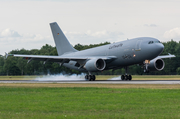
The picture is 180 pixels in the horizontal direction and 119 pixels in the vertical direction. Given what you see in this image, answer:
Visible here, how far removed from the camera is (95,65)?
40.1m

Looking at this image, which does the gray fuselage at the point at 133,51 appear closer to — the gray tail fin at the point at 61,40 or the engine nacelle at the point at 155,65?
the engine nacelle at the point at 155,65

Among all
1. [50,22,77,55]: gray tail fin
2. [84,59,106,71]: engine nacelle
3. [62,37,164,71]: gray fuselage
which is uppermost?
[50,22,77,55]: gray tail fin

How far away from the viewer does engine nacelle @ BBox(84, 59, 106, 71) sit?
4038cm

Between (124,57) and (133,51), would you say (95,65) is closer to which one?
(124,57)

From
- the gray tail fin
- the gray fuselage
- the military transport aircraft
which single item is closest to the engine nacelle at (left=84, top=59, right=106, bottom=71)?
the military transport aircraft

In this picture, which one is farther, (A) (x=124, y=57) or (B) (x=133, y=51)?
(A) (x=124, y=57)

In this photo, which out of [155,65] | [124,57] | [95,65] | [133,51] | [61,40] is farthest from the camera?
[61,40]

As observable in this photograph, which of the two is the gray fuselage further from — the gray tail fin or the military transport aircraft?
the gray tail fin

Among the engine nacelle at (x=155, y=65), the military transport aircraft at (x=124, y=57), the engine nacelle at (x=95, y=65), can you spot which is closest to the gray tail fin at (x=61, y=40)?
the military transport aircraft at (x=124, y=57)

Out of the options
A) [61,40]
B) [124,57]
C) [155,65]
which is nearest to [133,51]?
[124,57]

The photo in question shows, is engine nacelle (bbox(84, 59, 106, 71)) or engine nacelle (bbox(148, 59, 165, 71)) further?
engine nacelle (bbox(148, 59, 165, 71))

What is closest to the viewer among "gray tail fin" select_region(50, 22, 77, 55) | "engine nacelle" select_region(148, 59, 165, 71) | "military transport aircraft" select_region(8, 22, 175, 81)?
"military transport aircraft" select_region(8, 22, 175, 81)

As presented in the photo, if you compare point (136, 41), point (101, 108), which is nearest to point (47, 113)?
point (101, 108)

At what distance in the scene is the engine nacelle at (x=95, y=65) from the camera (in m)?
40.4
